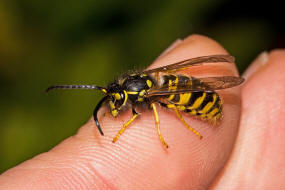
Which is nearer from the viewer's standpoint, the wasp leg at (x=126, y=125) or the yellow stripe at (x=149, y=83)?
the wasp leg at (x=126, y=125)

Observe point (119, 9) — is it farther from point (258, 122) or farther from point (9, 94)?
point (258, 122)

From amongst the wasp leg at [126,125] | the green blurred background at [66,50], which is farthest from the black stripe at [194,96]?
the green blurred background at [66,50]

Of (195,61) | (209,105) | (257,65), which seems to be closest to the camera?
(209,105)

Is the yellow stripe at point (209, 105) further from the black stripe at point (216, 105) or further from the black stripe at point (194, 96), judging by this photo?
the black stripe at point (194, 96)

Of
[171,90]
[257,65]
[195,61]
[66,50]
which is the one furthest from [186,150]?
[66,50]

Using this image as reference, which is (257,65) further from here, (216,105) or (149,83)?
(149,83)

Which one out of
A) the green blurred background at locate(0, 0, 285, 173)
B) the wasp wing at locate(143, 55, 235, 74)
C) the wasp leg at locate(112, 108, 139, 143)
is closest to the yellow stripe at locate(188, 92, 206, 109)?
the wasp wing at locate(143, 55, 235, 74)
